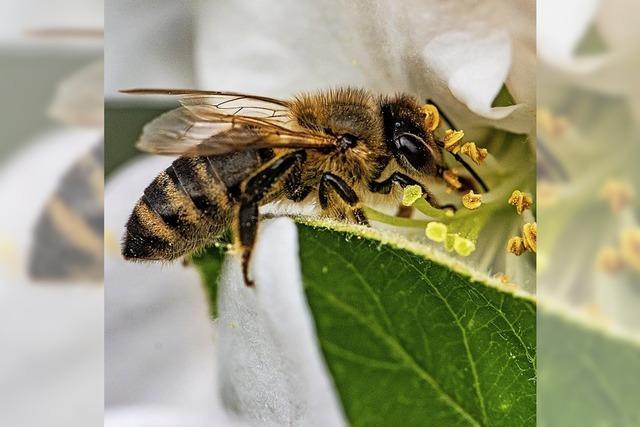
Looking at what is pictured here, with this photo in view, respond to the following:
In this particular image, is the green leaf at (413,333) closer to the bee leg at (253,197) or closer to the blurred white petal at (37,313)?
the bee leg at (253,197)

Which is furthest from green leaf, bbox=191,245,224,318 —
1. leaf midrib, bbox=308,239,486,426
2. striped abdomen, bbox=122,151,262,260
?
leaf midrib, bbox=308,239,486,426

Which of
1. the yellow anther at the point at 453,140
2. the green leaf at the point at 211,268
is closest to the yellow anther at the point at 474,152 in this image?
the yellow anther at the point at 453,140

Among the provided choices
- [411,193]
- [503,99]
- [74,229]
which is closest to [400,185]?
[411,193]

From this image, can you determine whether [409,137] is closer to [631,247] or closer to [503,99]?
[503,99]

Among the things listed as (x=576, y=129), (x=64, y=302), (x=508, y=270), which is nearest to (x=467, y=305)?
(x=508, y=270)

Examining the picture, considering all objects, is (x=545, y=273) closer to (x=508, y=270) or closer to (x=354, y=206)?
(x=508, y=270)

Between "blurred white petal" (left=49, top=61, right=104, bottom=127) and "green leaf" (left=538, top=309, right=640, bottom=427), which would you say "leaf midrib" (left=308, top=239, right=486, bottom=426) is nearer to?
"green leaf" (left=538, top=309, right=640, bottom=427)
